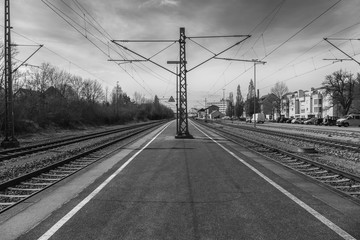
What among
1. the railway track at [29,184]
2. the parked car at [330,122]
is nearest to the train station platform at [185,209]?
the railway track at [29,184]

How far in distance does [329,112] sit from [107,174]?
10704cm

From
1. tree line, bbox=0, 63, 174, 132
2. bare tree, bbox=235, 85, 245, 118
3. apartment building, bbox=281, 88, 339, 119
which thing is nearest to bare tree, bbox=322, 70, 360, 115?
apartment building, bbox=281, 88, 339, 119

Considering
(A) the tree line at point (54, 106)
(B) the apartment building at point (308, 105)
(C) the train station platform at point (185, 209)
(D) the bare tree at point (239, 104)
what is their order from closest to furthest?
(C) the train station platform at point (185, 209)
(A) the tree line at point (54, 106)
(B) the apartment building at point (308, 105)
(D) the bare tree at point (239, 104)

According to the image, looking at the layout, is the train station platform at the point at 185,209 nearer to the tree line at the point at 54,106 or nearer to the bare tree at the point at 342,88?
the tree line at the point at 54,106

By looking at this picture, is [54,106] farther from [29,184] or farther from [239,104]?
[239,104]

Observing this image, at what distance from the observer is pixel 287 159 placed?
48.2 ft

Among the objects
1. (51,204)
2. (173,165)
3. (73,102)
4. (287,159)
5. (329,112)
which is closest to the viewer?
(51,204)

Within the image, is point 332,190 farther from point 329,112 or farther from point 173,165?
point 329,112

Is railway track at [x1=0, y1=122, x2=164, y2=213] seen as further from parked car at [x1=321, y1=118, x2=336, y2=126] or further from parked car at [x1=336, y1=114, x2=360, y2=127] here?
parked car at [x1=321, y1=118, x2=336, y2=126]

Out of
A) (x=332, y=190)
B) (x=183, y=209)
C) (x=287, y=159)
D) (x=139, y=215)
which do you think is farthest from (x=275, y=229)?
(x=287, y=159)

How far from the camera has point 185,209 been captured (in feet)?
20.5

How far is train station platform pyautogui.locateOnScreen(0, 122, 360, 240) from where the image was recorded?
502 cm

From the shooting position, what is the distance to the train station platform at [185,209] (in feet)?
16.5

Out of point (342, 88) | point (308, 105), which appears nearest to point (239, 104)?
point (308, 105)
